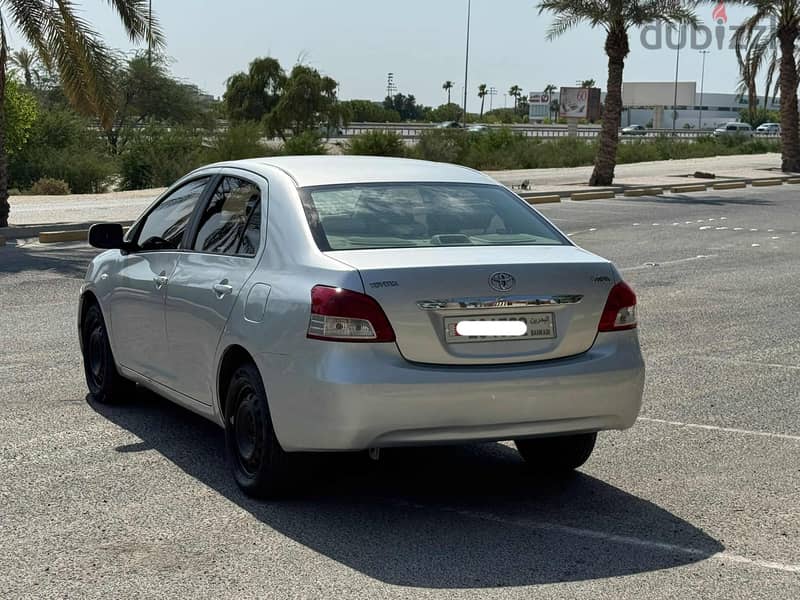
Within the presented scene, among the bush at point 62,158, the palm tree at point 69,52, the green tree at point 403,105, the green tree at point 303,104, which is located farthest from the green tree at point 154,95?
the green tree at point 403,105

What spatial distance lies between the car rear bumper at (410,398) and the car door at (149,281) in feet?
4.97

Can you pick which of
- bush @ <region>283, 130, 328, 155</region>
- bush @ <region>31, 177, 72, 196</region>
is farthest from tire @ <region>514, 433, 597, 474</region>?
bush @ <region>283, 130, 328, 155</region>

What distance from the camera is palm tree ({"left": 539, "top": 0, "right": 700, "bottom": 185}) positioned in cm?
3759

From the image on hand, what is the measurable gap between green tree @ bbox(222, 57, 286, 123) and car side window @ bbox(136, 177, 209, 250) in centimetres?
6042

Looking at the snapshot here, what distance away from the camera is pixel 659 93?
17238 cm

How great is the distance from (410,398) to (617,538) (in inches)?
42.4

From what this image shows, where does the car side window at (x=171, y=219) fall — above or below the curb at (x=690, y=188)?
above

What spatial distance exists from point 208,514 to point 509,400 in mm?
1448

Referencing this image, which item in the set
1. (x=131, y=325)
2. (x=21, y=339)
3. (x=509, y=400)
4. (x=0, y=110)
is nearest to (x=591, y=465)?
(x=509, y=400)

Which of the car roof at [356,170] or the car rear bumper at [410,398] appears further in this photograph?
the car roof at [356,170]

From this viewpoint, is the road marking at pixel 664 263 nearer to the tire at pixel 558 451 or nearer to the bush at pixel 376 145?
the tire at pixel 558 451

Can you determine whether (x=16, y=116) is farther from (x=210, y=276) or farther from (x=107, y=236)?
(x=210, y=276)

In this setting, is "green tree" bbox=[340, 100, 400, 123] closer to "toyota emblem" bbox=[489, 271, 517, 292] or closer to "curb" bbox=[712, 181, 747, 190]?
"curb" bbox=[712, 181, 747, 190]

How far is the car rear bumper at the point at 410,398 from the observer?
561cm
